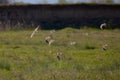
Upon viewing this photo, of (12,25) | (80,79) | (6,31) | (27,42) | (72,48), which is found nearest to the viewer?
(80,79)

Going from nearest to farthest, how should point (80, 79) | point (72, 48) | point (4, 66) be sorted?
point (80, 79) < point (4, 66) < point (72, 48)

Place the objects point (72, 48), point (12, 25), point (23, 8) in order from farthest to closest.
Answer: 1. point (23, 8)
2. point (12, 25)
3. point (72, 48)

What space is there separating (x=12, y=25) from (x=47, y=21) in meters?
3.68

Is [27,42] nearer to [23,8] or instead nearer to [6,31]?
[6,31]

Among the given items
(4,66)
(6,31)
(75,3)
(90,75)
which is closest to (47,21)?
(75,3)

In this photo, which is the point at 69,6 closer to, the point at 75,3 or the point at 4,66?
the point at 75,3

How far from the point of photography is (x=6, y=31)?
2669 centimetres

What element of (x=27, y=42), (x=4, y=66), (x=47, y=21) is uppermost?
(x=4, y=66)

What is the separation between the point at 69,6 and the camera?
109 feet

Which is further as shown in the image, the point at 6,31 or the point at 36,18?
the point at 36,18

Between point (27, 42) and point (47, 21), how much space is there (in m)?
13.6

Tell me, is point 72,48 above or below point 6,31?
above

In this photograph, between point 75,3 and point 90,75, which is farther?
point 75,3

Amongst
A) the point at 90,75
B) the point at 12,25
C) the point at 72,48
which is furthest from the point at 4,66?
the point at 12,25
